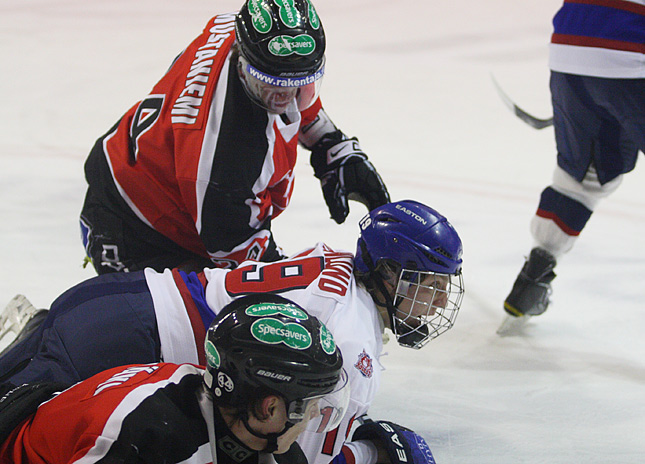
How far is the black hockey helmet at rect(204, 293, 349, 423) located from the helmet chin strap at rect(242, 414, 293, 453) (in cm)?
2

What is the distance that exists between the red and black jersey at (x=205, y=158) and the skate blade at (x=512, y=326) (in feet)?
3.77

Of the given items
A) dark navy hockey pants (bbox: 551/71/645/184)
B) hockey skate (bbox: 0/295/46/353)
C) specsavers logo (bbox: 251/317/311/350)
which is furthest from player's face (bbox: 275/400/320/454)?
dark navy hockey pants (bbox: 551/71/645/184)

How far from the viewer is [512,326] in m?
3.18

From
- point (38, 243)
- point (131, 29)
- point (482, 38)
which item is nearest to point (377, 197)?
point (38, 243)

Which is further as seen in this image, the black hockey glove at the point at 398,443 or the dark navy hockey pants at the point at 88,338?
the black hockey glove at the point at 398,443

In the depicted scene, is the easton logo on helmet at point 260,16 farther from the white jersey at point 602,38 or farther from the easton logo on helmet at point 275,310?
the white jersey at point 602,38

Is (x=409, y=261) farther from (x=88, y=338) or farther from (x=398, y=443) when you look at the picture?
(x=88, y=338)

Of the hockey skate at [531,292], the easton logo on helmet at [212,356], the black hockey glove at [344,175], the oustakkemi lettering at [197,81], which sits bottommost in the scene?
the hockey skate at [531,292]

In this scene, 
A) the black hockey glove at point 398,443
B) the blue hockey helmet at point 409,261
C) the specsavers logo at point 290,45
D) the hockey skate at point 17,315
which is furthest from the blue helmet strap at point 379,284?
the hockey skate at point 17,315

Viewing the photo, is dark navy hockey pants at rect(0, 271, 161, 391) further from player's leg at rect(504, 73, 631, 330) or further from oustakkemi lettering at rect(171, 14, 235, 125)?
player's leg at rect(504, 73, 631, 330)

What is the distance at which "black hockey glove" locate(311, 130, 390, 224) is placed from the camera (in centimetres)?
259

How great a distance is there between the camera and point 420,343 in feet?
6.39

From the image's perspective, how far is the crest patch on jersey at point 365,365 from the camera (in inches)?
66.5

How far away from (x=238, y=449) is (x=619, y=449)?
129 cm
